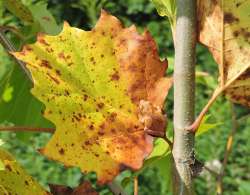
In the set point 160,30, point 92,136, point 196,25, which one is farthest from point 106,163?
point 160,30

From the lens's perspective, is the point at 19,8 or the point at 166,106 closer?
the point at 19,8

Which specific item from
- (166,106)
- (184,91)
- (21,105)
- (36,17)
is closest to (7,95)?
(21,105)

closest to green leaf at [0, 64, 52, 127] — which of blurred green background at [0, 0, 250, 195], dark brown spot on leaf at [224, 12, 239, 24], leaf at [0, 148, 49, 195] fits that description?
blurred green background at [0, 0, 250, 195]

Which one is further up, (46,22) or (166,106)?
(46,22)

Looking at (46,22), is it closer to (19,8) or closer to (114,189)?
(19,8)

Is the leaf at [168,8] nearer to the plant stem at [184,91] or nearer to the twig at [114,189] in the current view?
the plant stem at [184,91]

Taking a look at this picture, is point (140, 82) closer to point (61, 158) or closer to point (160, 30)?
point (61, 158)
